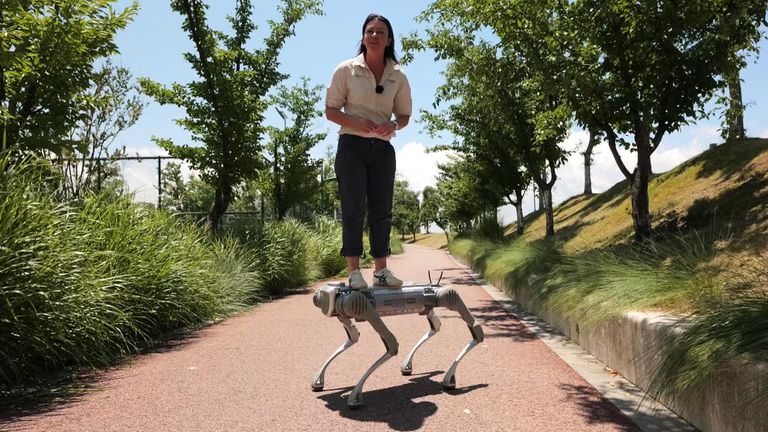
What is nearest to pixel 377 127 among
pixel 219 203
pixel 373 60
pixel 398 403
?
pixel 373 60

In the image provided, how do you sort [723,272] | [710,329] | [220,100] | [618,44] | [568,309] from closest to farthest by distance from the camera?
[710,329]
[723,272]
[568,309]
[618,44]
[220,100]

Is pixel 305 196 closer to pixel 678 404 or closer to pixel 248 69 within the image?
pixel 248 69

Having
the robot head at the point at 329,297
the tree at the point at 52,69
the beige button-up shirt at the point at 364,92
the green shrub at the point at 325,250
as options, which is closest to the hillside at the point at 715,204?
the beige button-up shirt at the point at 364,92

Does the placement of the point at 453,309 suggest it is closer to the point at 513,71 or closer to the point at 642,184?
the point at 642,184

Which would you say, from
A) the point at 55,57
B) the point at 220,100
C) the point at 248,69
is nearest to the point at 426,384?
the point at 55,57

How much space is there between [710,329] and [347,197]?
7.49ft

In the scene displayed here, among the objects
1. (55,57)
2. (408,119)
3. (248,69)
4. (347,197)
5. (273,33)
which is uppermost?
(273,33)

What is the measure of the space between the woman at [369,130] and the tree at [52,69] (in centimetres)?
384

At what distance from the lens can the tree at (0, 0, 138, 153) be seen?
644 cm

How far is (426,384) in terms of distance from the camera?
4391 millimetres

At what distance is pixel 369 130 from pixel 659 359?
92.7 inches

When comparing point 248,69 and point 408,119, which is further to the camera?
point 248,69

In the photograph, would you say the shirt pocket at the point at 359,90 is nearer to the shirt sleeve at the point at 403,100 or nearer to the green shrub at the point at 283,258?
the shirt sleeve at the point at 403,100

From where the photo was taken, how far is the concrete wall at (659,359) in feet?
8.65
